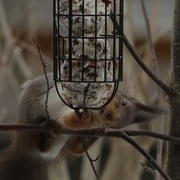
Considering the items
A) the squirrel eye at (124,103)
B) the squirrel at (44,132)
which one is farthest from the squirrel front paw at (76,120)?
the squirrel eye at (124,103)

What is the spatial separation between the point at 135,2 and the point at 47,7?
601 millimetres

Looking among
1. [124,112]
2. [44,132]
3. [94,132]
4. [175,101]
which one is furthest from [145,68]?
[44,132]

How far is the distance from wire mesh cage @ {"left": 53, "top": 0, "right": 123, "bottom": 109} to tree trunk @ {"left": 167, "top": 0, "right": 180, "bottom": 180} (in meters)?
0.21

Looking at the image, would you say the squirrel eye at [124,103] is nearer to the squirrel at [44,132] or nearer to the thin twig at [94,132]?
the squirrel at [44,132]

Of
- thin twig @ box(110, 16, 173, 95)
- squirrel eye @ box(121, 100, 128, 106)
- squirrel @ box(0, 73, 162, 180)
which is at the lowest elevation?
squirrel @ box(0, 73, 162, 180)

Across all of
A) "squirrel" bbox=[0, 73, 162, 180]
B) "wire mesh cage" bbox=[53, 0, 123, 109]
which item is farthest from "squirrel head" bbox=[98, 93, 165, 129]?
"wire mesh cage" bbox=[53, 0, 123, 109]

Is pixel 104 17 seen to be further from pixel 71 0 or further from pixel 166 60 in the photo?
pixel 166 60

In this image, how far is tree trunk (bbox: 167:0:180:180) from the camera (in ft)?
6.27

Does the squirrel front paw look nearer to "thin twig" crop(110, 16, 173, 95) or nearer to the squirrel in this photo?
the squirrel

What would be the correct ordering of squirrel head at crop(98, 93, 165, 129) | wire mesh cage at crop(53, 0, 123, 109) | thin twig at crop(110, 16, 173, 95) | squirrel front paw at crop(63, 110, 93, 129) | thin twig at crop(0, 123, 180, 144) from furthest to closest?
squirrel head at crop(98, 93, 165, 129) < squirrel front paw at crop(63, 110, 93, 129) < thin twig at crop(110, 16, 173, 95) < wire mesh cage at crop(53, 0, 123, 109) < thin twig at crop(0, 123, 180, 144)

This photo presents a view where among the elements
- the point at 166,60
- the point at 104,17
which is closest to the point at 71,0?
the point at 104,17

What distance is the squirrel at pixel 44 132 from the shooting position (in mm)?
2186

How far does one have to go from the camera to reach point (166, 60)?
5062mm

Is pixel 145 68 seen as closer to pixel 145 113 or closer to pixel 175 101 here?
pixel 175 101
